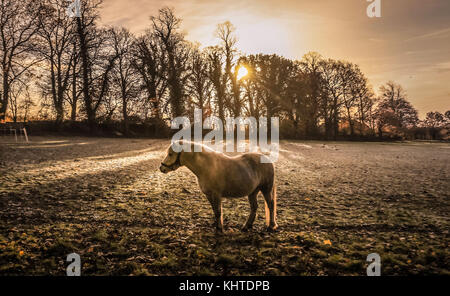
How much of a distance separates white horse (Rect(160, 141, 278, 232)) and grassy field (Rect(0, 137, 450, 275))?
2.74ft

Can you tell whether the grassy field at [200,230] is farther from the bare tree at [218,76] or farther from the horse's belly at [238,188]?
the bare tree at [218,76]

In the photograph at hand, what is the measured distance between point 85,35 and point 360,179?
106ft

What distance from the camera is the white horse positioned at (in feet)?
12.8

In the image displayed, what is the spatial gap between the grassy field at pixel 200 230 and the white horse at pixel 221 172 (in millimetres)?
835

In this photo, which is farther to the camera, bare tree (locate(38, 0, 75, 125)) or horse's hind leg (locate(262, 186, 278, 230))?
bare tree (locate(38, 0, 75, 125))

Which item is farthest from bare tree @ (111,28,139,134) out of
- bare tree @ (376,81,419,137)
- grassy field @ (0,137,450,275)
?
bare tree @ (376,81,419,137)

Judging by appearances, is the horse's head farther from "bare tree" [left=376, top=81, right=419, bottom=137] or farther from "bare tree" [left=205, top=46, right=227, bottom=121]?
"bare tree" [left=376, top=81, right=419, bottom=137]

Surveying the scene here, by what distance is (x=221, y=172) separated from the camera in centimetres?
406

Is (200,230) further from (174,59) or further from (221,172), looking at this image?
(174,59)

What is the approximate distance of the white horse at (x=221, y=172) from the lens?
3908mm

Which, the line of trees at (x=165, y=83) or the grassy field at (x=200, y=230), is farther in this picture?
the line of trees at (x=165, y=83)

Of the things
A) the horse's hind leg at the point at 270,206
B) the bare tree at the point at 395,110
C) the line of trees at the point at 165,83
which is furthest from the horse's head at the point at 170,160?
the bare tree at the point at 395,110

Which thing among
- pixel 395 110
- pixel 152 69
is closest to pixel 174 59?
pixel 152 69

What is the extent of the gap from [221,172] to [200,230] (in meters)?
1.45
